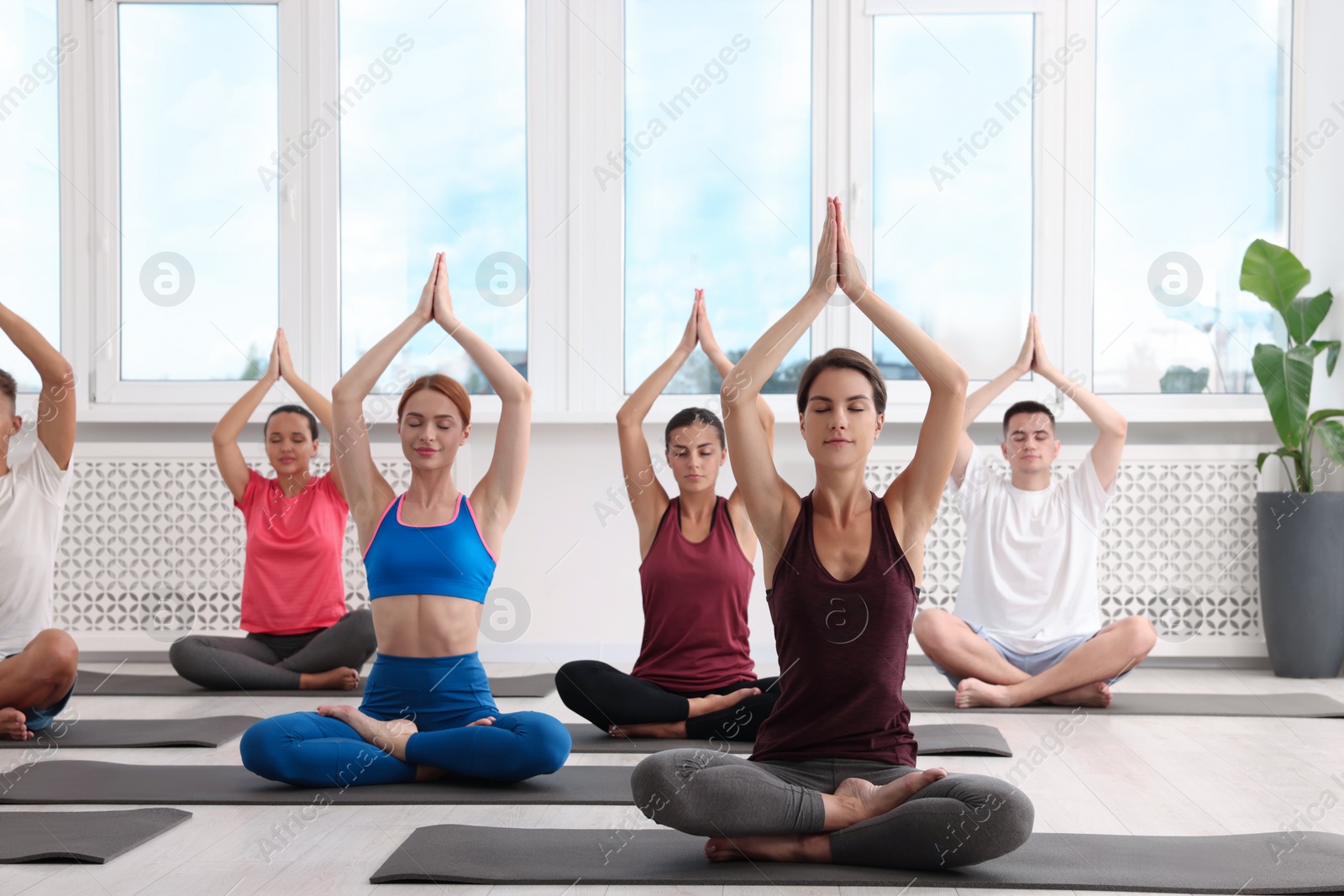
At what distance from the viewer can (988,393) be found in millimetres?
3445

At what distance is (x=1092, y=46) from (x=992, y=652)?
249 centimetres

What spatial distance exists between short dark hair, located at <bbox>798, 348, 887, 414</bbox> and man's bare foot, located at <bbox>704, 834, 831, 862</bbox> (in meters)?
0.66

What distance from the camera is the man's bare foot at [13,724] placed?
2721mm

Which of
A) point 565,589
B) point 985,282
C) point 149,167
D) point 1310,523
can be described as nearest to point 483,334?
point 565,589

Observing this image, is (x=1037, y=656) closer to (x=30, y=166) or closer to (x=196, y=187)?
(x=196, y=187)

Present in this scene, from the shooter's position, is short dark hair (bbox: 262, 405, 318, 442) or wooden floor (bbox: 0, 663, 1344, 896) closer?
wooden floor (bbox: 0, 663, 1344, 896)

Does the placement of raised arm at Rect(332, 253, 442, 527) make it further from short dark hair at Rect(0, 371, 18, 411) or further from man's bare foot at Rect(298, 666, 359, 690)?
man's bare foot at Rect(298, 666, 359, 690)

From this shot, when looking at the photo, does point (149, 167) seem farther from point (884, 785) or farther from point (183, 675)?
point (884, 785)

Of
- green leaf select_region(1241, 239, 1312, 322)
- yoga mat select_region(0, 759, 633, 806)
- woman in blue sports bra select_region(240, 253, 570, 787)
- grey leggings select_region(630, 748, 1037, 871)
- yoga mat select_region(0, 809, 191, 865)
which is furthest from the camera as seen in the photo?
green leaf select_region(1241, 239, 1312, 322)

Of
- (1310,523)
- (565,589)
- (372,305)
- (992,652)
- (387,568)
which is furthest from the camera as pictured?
(372,305)

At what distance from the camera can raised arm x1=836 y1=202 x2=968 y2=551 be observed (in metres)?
1.76

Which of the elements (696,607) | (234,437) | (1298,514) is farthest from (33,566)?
(1298,514)

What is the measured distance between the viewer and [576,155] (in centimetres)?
443

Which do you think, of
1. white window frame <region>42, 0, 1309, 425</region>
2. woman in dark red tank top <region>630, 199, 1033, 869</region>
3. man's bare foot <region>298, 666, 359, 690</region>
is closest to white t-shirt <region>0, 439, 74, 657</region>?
man's bare foot <region>298, 666, 359, 690</region>
